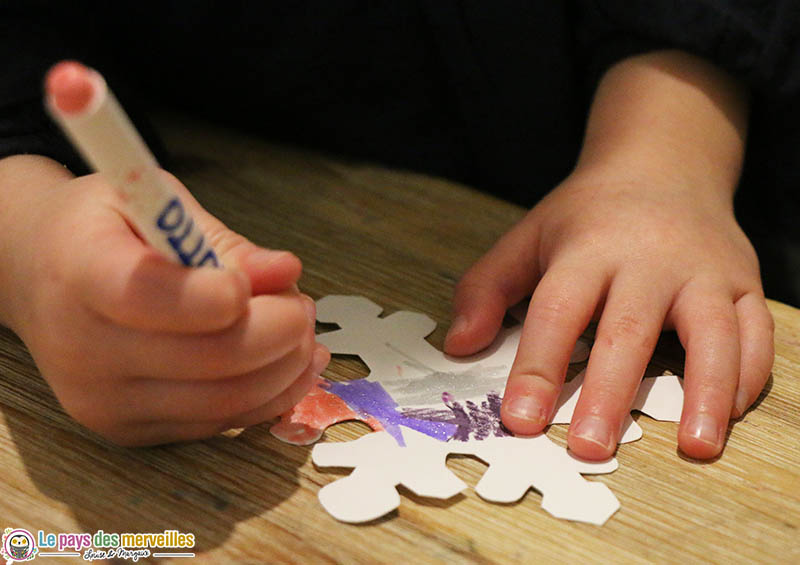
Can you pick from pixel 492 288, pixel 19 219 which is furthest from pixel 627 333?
pixel 19 219

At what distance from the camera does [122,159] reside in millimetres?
418

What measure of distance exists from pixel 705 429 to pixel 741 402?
63 millimetres

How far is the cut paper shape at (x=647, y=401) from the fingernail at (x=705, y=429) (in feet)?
0.09

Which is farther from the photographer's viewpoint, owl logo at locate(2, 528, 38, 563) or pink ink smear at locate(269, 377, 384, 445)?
pink ink smear at locate(269, 377, 384, 445)

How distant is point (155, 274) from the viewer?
0.48m

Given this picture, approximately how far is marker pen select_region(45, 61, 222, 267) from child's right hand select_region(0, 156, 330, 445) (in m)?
0.02

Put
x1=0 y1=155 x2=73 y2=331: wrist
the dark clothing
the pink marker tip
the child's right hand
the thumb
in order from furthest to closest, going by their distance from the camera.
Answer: the dark clothing → the thumb → x1=0 y1=155 x2=73 y2=331: wrist → the child's right hand → the pink marker tip

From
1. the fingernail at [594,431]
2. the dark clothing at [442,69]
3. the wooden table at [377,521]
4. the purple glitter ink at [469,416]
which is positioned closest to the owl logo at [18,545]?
the wooden table at [377,521]

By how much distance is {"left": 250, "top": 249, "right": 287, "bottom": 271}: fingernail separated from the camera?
539 millimetres

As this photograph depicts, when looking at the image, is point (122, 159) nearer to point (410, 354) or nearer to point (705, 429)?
point (410, 354)

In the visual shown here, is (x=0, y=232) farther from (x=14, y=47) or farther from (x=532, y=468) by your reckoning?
(x=532, y=468)

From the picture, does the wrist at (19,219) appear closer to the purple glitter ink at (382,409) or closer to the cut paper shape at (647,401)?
the purple glitter ink at (382,409)

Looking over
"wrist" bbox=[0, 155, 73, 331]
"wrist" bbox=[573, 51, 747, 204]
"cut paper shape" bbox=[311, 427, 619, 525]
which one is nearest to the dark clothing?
"wrist" bbox=[573, 51, 747, 204]

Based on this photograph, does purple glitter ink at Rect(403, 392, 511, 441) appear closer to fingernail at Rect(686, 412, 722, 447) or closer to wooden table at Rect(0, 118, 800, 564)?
wooden table at Rect(0, 118, 800, 564)
